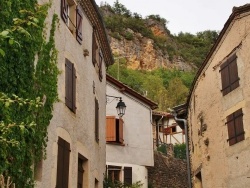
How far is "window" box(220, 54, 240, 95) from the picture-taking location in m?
16.2

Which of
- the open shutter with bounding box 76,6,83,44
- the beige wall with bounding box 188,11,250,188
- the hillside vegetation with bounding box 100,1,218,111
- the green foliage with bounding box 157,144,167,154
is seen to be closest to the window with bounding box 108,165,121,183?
the beige wall with bounding box 188,11,250,188

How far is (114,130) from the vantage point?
23.0 metres

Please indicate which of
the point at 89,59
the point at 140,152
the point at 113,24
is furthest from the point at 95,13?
the point at 113,24

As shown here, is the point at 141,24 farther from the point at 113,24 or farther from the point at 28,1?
the point at 28,1

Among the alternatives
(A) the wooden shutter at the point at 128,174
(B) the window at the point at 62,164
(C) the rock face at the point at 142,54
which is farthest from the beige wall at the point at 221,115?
(C) the rock face at the point at 142,54

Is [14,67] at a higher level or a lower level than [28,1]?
lower

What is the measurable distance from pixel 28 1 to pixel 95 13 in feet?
19.0

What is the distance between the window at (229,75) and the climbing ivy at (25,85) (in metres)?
7.89

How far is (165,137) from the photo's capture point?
124 feet

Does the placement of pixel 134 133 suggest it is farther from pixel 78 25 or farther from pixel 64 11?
pixel 64 11

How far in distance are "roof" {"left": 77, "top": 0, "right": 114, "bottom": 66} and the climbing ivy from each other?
13.3 feet

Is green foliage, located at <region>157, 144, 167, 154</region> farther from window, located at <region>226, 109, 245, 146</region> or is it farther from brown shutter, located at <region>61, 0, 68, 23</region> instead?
brown shutter, located at <region>61, 0, 68, 23</region>

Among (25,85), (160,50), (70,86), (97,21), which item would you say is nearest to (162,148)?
(97,21)

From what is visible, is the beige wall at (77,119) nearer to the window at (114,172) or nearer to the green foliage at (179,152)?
the window at (114,172)
